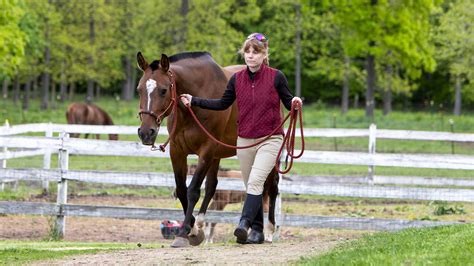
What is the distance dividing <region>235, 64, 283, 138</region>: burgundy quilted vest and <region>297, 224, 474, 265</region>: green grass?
1.32 meters

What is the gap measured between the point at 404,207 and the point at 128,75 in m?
39.7

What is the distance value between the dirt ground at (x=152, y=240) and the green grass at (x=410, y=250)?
1.20 feet

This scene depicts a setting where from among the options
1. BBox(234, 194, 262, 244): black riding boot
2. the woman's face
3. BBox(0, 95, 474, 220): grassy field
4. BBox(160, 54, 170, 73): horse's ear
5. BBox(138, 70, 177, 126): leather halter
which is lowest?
BBox(0, 95, 474, 220): grassy field

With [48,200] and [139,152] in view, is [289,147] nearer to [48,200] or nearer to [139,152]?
[139,152]

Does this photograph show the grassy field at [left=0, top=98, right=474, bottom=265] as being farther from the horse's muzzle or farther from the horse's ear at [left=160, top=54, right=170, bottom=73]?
the horse's ear at [left=160, top=54, right=170, bottom=73]

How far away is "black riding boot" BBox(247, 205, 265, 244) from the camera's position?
9516mm

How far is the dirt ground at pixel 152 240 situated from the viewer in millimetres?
8102

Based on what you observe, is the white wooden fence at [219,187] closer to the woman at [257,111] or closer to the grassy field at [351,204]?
the grassy field at [351,204]

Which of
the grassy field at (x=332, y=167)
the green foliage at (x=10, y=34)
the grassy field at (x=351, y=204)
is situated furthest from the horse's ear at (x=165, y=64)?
the green foliage at (x=10, y=34)

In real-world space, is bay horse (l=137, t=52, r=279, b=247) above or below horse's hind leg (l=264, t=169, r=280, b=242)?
above

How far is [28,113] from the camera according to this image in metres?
42.3

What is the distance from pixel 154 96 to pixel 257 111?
99 cm

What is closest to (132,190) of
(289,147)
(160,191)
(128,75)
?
(160,191)

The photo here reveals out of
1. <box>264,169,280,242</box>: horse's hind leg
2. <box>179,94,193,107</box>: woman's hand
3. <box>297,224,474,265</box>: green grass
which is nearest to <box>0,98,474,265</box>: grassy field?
<box>297,224,474,265</box>: green grass
